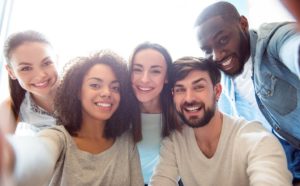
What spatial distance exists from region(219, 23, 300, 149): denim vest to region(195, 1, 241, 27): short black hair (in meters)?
0.13

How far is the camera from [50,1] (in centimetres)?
162

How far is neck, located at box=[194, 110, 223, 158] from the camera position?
996 millimetres

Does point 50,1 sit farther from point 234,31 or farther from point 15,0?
point 234,31

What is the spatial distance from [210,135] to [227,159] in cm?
12

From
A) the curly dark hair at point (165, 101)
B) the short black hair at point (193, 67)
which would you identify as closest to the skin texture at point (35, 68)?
the curly dark hair at point (165, 101)

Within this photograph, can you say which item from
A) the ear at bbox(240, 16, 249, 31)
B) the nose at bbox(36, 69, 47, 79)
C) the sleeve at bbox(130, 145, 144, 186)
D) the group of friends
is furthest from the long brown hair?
the ear at bbox(240, 16, 249, 31)

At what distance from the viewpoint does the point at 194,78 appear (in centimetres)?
103

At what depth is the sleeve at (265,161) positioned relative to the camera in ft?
2.34

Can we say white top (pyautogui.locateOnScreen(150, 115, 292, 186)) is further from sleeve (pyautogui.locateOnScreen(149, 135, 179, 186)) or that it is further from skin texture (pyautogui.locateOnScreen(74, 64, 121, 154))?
skin texture (pyautogui.locateOnScreen(74, 64, 121, 154))

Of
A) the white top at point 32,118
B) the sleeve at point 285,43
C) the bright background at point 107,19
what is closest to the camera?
the sleeve at point 285,43

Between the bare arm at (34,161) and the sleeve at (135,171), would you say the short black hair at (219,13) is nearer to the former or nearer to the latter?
the sleeve at (135,171)

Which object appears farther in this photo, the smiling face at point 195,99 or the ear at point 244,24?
the ear at point 244,24

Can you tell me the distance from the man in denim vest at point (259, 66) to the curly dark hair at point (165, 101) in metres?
0.17

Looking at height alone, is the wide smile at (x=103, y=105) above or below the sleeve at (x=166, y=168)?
above
